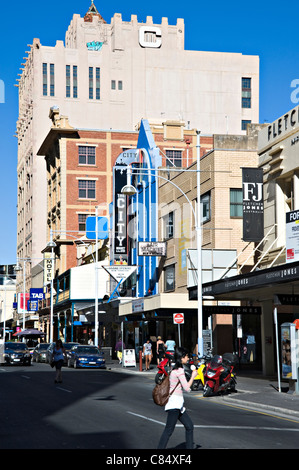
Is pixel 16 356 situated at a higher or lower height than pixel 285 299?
lower

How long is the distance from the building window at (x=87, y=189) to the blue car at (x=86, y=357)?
42220 mm

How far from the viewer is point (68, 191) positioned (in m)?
87.8

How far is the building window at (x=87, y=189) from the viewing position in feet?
290

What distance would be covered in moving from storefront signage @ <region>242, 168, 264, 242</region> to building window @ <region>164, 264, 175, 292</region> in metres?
14.2

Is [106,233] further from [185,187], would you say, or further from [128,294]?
[185,187]

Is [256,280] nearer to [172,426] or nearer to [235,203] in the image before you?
[235,203]

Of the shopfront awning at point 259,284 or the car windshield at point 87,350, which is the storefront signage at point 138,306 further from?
the shopfront awning at point 259,284

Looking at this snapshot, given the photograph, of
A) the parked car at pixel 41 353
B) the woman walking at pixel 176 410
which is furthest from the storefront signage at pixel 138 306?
the woman walking at pixel 176 410

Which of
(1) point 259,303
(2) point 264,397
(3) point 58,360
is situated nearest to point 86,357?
(1) point 259,303

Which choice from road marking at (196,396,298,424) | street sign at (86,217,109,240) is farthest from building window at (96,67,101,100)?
road marking at (196,396,298,424)

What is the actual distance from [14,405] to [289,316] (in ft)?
65.5

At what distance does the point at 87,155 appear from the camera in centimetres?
8881

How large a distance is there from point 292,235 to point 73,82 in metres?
77.2
